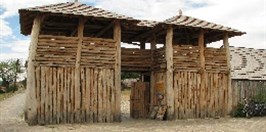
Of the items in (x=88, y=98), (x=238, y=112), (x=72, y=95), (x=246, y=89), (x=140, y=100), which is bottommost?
(x=238, y=112)

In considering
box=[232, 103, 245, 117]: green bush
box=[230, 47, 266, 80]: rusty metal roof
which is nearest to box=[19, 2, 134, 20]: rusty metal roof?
box=[232, 103, 245, 117]: green bush

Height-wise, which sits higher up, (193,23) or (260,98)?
(193,23)

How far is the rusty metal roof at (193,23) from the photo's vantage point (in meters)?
19.4

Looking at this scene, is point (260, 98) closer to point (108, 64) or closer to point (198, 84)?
point (198, 84)

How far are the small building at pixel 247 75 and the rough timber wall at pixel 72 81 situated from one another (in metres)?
7.70

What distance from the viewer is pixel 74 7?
714 inches

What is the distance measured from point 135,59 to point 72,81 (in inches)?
164

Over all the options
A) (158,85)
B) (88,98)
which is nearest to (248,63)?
(158,85)

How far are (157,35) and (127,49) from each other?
2.08 meters

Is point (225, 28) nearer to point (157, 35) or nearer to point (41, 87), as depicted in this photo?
point (157, 35)

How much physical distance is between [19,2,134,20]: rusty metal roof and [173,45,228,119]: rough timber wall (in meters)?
3.55

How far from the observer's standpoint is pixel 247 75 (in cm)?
2300

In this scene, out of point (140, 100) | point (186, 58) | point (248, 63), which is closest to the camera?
point (186, 58)

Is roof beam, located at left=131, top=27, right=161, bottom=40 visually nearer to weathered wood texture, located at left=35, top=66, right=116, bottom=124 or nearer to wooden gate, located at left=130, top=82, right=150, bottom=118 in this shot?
wooden gate, located at left=130, top=82, right=150, bottom=118
